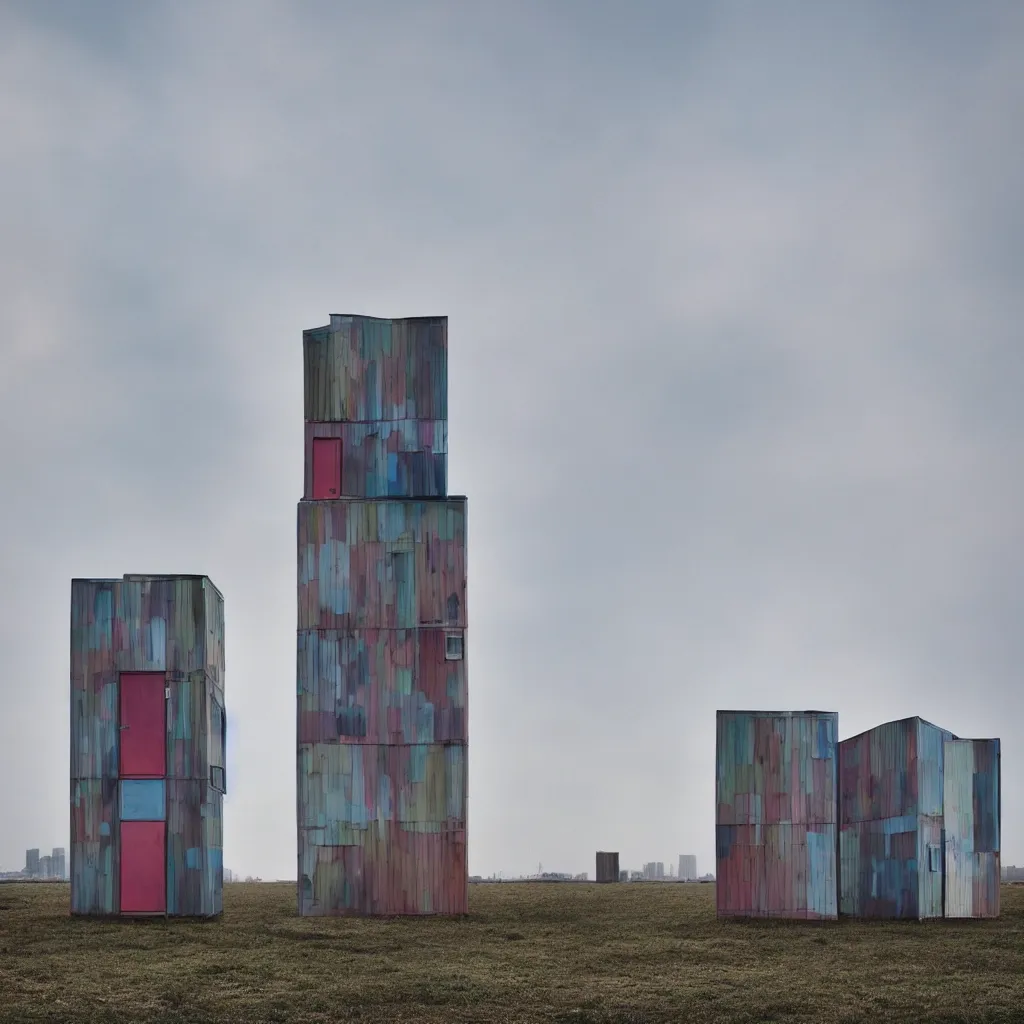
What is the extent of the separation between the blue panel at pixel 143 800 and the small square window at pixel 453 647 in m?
6.12

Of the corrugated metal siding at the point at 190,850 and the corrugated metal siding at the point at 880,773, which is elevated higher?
the corrugated metal siding at the point at 880,773

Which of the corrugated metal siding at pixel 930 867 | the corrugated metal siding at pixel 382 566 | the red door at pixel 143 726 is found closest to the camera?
the red door at pixel 143 726

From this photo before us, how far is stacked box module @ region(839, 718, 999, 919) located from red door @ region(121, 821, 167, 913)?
46.4 ft

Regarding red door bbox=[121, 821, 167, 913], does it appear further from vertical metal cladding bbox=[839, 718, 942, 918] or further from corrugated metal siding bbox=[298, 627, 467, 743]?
vertical metal cladding bbox=[839, 718, 942, 918]

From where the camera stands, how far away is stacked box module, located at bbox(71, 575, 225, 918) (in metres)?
28.3

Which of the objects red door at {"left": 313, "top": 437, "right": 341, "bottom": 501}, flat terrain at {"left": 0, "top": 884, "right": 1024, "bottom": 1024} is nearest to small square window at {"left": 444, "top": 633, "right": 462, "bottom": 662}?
red door at {"left": 313, "top": 437, "right": 341, "bottom": 501}

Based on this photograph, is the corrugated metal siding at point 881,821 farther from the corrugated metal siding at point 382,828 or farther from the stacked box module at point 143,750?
the stacked box module at point 143,750

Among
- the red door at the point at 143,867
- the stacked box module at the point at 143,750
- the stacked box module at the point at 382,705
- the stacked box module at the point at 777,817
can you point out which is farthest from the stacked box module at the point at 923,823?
the red door at the point at 143,867

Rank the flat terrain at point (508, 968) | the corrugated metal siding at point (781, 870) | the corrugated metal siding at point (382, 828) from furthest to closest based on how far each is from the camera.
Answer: the corrugated metal siding at point (781, 870) → the corrugated metal siding at point (382, 828) → the flat terrain at point (508, 968)

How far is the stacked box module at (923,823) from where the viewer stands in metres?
28.8

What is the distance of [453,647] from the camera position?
97.2ft

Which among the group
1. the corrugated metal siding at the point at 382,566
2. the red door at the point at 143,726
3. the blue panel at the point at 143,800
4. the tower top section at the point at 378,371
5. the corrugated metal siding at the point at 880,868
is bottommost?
the corrugated metal siding at the point at 880,868

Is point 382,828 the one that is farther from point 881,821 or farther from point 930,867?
point 930,867

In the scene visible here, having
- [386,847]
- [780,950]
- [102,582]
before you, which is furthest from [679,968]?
[102,582]
